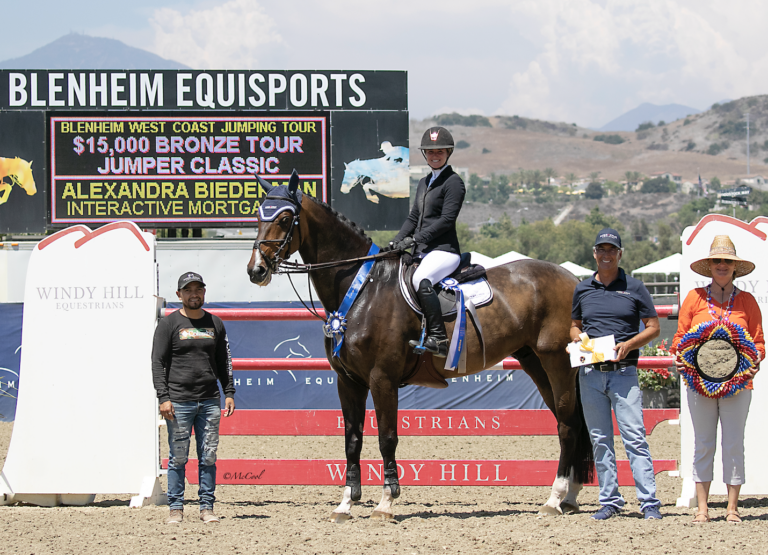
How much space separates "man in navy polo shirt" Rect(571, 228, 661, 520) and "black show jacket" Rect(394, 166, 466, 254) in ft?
3.51

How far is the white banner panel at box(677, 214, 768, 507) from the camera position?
239 inches

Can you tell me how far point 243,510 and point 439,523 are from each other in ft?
5.32

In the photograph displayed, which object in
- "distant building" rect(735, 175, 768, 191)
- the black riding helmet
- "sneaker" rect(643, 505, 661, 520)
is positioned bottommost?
"sneaker" rect(643, 505, 661, 520)

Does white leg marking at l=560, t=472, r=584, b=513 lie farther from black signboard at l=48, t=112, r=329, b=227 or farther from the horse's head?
black signboard at l=48, t=112, r=329, b=227

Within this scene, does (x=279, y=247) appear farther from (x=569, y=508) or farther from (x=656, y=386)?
(x=656, y=386)

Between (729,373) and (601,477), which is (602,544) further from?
(729,373)

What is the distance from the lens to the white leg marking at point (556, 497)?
5.90 metres

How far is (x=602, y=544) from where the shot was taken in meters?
4.85

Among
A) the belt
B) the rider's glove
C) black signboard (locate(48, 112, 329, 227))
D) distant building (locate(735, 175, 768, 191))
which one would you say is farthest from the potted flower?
distant building (locate(735, 175, 768, 191))

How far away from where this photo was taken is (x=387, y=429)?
5754 mm

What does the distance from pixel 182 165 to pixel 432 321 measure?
9.35 meters

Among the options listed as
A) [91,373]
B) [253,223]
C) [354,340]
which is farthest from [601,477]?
[253,223]

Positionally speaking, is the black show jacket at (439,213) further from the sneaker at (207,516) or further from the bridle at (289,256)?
the sneaker at (207,516)

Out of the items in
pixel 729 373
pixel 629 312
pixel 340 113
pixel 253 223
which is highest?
pixel 340 113
